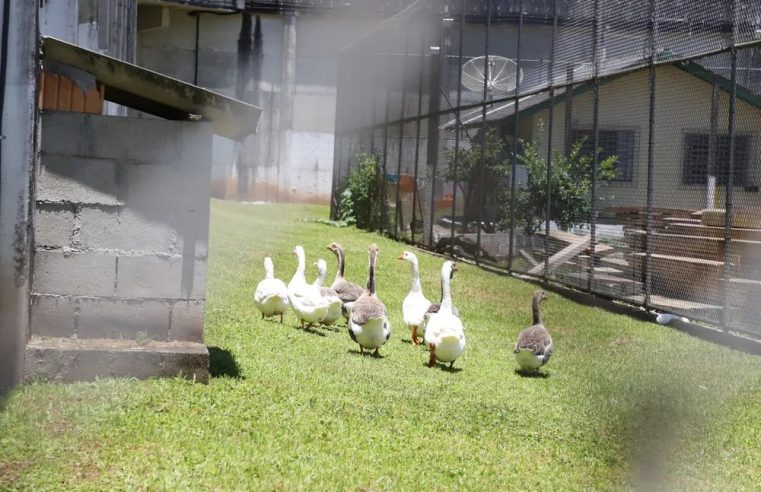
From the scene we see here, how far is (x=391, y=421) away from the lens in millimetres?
6234

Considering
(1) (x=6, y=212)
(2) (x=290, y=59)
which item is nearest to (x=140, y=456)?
(1) (x=6, y=212)

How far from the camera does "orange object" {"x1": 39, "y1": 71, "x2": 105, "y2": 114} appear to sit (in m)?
6.69

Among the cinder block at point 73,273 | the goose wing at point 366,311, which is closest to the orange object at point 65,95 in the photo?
the cinder block at point 73,273

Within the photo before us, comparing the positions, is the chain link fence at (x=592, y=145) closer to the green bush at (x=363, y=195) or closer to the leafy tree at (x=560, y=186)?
the leafy tree at (x=560, y=186)

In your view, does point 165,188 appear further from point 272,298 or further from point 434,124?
point 434,124

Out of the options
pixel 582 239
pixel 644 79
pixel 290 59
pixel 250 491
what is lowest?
pixel 250 491

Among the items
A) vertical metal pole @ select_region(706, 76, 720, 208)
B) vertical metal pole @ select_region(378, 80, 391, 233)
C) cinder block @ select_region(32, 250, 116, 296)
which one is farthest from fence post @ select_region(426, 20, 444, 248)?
cinder block @ select_region(32, 250, 116, 296)

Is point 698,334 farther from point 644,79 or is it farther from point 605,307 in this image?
point 644,79

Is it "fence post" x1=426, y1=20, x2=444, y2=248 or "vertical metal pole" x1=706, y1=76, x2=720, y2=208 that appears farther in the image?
"fence post" x1=426, y1=20, x2=444, y2=248

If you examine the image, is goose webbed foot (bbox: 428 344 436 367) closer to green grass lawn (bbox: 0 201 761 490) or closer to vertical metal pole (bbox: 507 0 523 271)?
green grass lawn (bbox: 0 201 761 490)

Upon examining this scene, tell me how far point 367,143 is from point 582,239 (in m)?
11.1

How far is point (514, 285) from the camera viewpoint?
1403cm

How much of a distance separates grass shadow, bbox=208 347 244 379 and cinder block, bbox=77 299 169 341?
0.45 meters

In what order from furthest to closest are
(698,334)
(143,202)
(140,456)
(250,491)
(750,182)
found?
1. (698,334)
2. (750,182)
3. (143,202)
4. (140,456)
5. (250,491)
